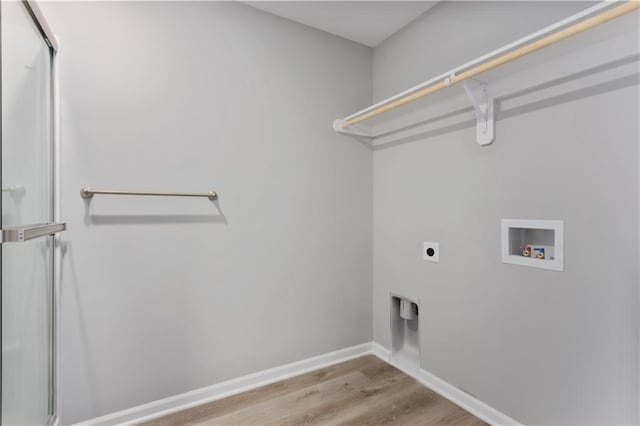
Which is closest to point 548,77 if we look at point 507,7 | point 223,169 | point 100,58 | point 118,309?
point 507,7

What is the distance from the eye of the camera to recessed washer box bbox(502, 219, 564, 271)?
4.03 ft

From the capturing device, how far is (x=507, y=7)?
4.62 feet

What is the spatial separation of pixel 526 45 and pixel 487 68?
187mm

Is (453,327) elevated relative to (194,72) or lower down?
lower down

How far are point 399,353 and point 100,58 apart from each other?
88.9 inches

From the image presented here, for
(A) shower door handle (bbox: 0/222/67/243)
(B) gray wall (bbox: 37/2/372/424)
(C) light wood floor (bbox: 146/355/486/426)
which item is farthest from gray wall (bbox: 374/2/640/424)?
(A) shower door handle (bbox: 0/222/67/243)

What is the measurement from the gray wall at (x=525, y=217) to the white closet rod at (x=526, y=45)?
24 cm

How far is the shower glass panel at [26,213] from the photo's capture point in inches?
36.3

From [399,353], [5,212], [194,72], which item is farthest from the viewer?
[399,353]

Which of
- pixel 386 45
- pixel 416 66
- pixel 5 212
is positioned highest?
pixel 386 45

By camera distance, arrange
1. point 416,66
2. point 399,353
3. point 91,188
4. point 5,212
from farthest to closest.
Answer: point 399,353 < point 416,66 < point 91,188 < point 5,212

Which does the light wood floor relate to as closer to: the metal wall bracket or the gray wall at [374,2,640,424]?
the gray wall at [374,2,640,424]

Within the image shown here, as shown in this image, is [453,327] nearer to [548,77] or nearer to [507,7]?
[548,77]

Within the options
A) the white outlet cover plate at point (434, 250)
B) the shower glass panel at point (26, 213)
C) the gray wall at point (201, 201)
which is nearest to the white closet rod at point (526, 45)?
the gray wall at point (201, 201)
